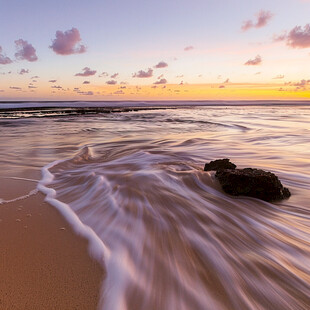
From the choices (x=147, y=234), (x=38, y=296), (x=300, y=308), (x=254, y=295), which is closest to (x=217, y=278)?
(x=254, y=295)

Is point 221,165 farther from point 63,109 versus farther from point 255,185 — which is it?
point 63,109

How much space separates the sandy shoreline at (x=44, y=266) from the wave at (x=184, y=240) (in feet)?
0.43

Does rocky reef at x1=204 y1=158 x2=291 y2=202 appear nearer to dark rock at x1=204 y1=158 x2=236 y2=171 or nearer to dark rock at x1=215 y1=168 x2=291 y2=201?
dark rock at x1=215 y1=168 x2=291 y2=201

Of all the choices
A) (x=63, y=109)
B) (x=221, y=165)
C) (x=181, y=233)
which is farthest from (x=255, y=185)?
(x=63, y=109)

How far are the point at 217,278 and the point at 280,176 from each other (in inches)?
148

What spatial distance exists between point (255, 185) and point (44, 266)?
301 centimetres

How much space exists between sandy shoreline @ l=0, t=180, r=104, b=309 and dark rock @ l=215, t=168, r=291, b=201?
8.01 feet

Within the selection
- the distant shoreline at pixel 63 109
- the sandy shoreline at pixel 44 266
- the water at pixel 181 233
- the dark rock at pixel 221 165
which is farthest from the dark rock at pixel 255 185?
the distant shoreline at pixel 63 109

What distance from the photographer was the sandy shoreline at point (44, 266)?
1863 mm

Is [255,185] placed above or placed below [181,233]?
above

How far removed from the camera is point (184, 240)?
110 inches

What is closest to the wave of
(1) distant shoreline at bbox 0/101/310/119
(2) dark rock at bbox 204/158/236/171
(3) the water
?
(3) the water

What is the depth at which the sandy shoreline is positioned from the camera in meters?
1.86

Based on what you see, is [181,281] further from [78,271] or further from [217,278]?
[78,271]
